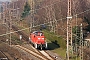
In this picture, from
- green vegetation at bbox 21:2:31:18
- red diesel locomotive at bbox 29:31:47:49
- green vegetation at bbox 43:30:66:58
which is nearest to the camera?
green vegetation at bbox 43:30:66:58

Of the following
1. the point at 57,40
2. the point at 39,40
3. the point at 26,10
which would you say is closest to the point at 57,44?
the point at 57,40

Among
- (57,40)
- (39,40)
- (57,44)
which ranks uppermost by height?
(39,40)

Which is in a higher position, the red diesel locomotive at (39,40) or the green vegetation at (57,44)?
the red diesel locomotive at (39,40)

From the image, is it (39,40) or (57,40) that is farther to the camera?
(57,40)

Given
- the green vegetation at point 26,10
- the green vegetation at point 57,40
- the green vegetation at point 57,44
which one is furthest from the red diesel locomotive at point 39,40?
the green vegetation at point 26,10

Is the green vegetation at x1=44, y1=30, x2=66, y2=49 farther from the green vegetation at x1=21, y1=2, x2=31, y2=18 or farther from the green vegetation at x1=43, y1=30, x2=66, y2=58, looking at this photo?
the green vegetation at x1=21, y1=2, x2=31, y2=18

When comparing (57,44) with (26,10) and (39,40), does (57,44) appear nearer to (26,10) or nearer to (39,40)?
(39,40)

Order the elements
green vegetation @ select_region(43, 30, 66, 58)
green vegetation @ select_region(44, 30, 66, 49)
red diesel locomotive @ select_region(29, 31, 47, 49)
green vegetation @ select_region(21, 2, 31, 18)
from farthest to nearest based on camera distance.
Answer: green vegetation @ select_region(21, 2, 31, 18) < green vegetation @ select_region(44, 30, 66, 49) < red diesel locomotive @ select_region(29, 31, 47, 49) < green vegetation @ select_region(43, 30, 66, 58)

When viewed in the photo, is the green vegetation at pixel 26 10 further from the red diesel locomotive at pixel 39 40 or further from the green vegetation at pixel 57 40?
the red diesel locomotive at pixel 39 40

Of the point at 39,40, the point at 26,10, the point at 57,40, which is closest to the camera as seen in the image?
the point at 39,40

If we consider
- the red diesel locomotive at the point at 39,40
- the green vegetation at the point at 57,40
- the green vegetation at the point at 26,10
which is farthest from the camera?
the green vegetation at the point at 26,10

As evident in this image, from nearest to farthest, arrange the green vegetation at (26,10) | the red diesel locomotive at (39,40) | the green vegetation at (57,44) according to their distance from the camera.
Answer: the green vegetation at (57,44) < the red diesel locomotive at (39,40) < the green vegetation at (26,10)

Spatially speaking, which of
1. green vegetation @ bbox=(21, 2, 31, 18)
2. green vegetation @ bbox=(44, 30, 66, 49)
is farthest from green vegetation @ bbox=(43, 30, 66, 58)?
green vegetation @ bbox=(21, 2, 31, 18)

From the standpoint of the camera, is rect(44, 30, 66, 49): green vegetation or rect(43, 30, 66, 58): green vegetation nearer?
rect(43, 30, 66, 58): green vegetation
